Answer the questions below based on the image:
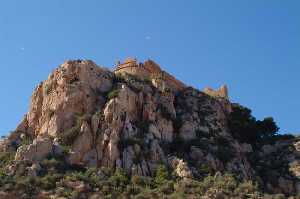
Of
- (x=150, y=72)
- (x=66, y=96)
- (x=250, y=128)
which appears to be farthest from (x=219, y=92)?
(x=66, y=96)

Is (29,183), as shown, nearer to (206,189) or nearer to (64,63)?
(206,189)

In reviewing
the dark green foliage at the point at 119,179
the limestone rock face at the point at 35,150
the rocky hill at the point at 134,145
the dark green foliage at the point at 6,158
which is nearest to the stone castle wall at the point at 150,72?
the rocky hill at the point at 134,145

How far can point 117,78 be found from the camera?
58125 mm

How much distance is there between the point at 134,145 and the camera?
49.8m

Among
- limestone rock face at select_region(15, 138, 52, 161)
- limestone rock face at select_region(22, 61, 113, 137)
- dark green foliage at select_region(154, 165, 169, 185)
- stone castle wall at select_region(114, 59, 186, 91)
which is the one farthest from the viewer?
stone castle wall at select_region(114, 59, 186, 91)

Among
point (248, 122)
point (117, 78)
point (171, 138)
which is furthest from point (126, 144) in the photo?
point (248, 122)


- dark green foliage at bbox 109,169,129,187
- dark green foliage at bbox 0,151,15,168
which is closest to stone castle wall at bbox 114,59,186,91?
dark green foliage at bbox 109,169,129,187

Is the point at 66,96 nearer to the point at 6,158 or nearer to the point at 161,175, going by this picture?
the point at 6,158

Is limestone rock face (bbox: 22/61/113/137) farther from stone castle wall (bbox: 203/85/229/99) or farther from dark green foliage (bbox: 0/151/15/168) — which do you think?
stone castle wall (bbox: 203/85/229/99)

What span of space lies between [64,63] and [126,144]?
434 inches

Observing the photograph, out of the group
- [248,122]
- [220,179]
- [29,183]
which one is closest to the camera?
[29,183]

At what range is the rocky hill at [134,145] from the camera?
45.6m

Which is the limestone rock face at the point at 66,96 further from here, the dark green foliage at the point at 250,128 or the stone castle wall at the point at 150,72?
the dark green foliage at the point at 250,128

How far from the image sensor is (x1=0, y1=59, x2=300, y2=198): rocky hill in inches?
1794
